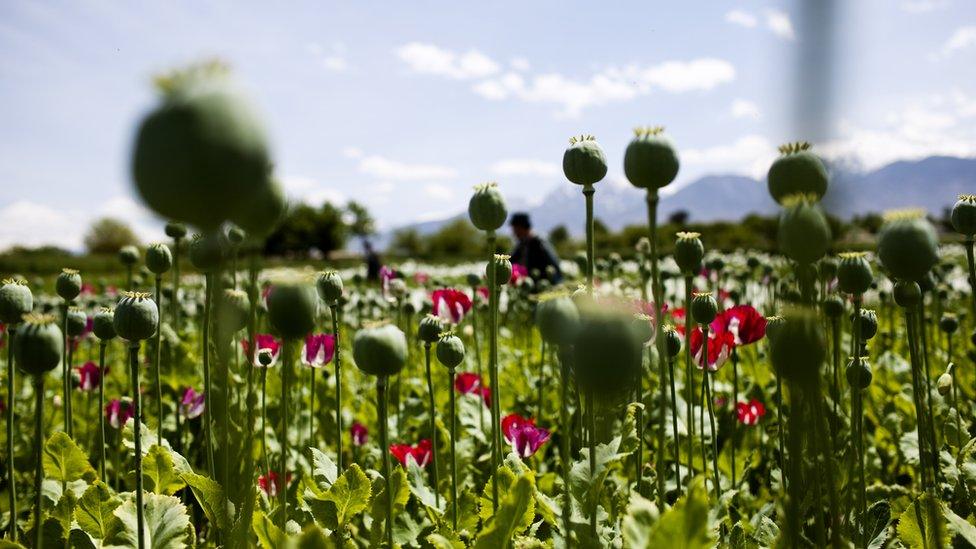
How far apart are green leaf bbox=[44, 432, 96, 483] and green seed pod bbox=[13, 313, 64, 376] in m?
0.66

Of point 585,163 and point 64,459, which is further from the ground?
point 585,163

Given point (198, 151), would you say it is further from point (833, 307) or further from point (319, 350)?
point (319, 350)

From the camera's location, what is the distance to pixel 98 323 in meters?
1.56

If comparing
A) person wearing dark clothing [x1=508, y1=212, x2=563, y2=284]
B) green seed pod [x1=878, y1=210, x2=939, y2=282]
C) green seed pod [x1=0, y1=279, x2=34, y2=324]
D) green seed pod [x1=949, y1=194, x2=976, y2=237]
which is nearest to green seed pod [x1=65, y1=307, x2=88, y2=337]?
green seed pod [x1=0, y1=279, x2=34, y2=324]

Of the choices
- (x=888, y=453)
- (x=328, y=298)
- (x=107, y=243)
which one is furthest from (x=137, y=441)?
(x=107, y=243)

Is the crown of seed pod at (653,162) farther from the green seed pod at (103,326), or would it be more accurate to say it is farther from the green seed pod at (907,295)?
the green seed pod at (103,326)

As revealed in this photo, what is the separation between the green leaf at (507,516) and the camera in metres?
1.08

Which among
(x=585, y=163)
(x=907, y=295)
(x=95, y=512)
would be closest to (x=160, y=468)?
(x=95, y=512)

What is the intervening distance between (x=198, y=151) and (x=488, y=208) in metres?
0.77

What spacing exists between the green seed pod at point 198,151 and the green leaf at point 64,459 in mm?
1315

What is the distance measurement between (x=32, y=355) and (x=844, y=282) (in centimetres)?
138

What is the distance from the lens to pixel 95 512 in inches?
53.0

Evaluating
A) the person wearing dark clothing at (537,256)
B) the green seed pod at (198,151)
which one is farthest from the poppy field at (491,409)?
the person wearing dark clothing at (537,256)

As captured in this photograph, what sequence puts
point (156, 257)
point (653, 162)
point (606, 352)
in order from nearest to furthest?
point (606, 352) → point (653, 162) → point (156, 257)
